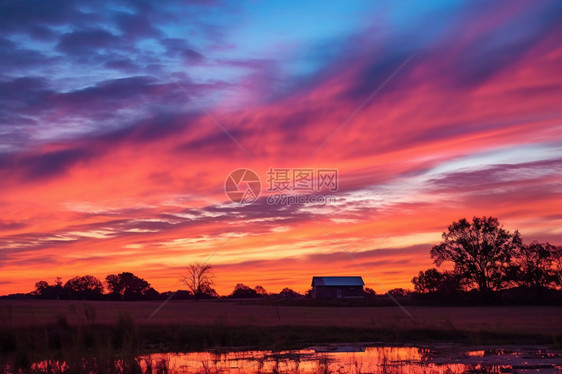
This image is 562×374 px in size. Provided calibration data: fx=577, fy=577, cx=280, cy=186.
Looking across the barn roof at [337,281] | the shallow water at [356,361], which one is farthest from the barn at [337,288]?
the shallow water at [356,361]

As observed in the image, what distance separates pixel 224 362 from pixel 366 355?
5.70 m

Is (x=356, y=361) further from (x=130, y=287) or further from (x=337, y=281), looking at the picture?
(x=130, y=287)

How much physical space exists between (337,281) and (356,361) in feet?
303

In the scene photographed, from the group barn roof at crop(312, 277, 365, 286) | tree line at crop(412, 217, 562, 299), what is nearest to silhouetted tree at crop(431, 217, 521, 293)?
tree line at crop(412, 217, 562, 299)

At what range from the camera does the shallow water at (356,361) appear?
18.1 meters

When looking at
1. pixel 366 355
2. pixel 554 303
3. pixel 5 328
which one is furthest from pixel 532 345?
pixel 554 303

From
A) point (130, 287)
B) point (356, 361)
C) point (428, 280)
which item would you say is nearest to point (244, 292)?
point (130, 287)

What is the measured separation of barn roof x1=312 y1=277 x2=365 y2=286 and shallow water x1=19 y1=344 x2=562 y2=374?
84.5 metres

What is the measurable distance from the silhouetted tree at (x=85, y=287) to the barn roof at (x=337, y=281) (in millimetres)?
40836

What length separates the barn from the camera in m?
109

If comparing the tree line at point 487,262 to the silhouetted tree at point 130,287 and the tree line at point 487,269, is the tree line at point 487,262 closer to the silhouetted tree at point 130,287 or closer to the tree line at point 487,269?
the tree line at point 487,269

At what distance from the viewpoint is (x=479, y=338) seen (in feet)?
91.1

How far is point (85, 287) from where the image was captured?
4476 inches

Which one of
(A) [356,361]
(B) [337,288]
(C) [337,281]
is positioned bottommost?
(A) [356,361]
